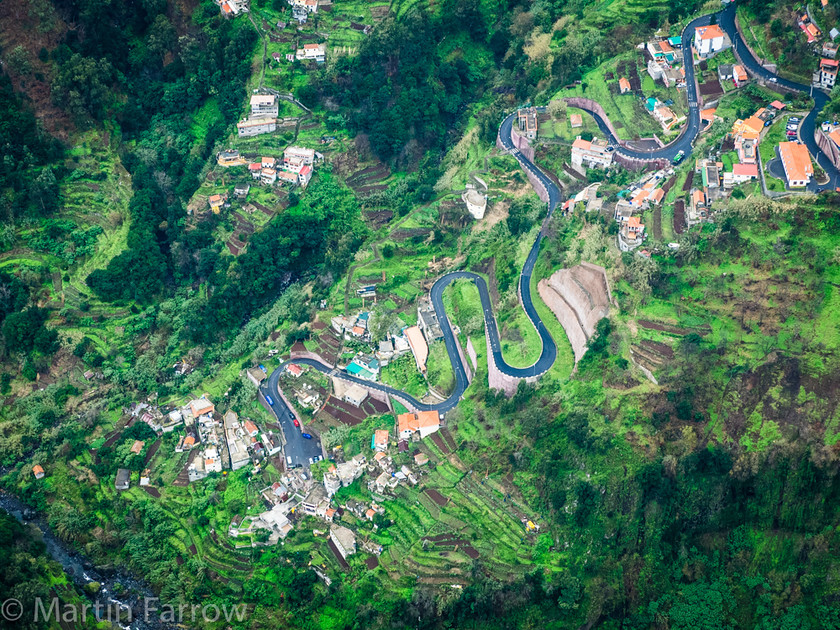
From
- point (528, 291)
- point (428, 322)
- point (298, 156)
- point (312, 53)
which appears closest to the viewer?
point (528, 291)

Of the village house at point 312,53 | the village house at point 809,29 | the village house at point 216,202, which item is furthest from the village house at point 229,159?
the village house at point 809,29

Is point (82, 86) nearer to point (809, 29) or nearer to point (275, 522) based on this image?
point (275, 522)

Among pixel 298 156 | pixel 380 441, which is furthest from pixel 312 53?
pixel 380 441

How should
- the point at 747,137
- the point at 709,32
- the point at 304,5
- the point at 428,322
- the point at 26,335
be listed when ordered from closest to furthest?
the point at 747,137, the point at 428,322, the point at 26,335, the point at 709,32, the point at 304,5

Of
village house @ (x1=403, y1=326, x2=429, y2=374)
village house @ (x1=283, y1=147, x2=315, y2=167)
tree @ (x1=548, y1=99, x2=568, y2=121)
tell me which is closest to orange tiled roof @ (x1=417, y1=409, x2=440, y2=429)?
village house @ (x1=403, y1=326, x2=429, y2=374)

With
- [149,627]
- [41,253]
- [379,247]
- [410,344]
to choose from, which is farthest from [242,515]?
[41,253]

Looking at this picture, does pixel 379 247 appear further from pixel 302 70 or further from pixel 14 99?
pixel 14 99

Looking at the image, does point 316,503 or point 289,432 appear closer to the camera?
point 316,503

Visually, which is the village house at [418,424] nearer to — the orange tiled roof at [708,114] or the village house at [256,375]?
the village house at [256,375]
